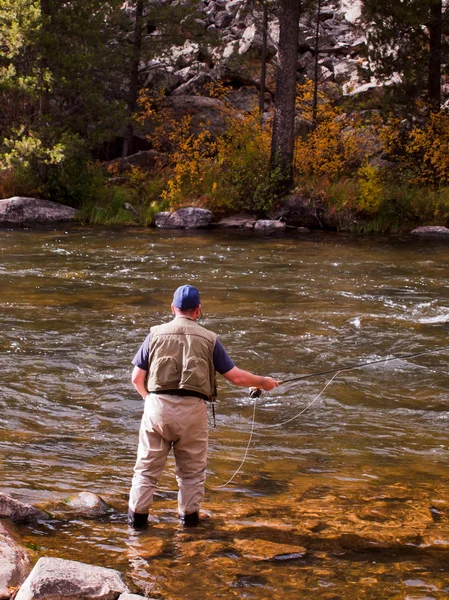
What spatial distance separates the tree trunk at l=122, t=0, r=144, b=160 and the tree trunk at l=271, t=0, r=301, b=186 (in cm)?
580

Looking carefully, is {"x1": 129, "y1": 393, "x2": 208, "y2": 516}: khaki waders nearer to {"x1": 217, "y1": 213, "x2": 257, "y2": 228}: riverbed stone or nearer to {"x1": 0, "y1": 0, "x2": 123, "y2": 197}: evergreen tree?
{"x1": 217, "y1": 213, "x2": 257, "y2": 228}: riverbed stone

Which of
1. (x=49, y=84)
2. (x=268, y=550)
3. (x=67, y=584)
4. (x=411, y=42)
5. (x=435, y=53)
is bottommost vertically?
(x=268, y=550)

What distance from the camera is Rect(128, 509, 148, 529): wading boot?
524cm

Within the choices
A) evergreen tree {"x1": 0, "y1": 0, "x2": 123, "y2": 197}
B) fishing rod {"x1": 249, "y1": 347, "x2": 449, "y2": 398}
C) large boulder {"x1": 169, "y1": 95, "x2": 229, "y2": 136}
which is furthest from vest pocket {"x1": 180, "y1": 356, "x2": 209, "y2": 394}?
large boulder {"x1": 169, "y1": 95, "x2": 229, "y2": 136}

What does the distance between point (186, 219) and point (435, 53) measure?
917cm

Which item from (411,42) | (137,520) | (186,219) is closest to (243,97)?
(411,42)

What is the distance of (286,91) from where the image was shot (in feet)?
77.9

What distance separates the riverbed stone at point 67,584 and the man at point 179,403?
49.4 inches

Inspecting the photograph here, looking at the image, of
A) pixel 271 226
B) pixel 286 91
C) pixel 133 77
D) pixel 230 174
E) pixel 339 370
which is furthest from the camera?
pixel 133 77

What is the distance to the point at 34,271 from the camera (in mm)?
15719

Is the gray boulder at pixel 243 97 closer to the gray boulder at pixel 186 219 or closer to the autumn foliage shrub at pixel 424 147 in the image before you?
the autumn foliage shrub at pixel 424 147

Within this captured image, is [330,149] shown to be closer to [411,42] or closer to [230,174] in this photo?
[230,174]

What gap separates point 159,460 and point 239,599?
1.31 metres

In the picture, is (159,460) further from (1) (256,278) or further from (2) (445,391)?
A: (1) (256,278)
